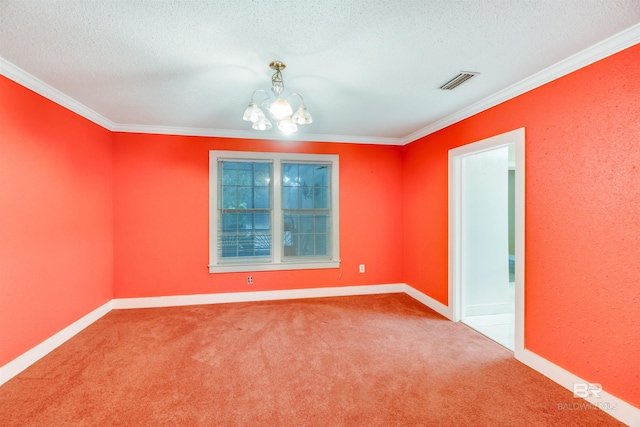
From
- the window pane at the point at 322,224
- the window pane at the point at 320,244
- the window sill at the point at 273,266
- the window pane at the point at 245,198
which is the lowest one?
the window sill at the point at 273,266

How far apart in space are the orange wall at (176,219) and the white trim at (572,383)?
2.40 meters

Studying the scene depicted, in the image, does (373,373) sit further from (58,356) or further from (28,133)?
(28,133)

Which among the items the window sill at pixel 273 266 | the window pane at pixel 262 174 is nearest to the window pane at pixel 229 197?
the window pane at pixel 262 174

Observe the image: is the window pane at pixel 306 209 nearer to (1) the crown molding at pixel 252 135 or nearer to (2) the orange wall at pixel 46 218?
(1) the crown molding at pixel 252 135

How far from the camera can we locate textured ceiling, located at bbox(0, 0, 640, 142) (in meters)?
1.56

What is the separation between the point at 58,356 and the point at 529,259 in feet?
14.1

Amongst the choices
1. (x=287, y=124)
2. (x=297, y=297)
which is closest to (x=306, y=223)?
(x=297, y=297)

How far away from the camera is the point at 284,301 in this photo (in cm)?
410

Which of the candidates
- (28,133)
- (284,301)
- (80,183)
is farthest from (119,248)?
(284,301)

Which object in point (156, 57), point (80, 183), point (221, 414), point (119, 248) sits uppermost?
point (156, 57)

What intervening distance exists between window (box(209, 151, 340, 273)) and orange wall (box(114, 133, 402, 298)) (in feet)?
0.38

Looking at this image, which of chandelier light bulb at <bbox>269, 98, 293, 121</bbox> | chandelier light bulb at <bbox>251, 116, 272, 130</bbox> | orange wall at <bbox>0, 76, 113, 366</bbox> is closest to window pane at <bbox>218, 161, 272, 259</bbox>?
orange wall at <bbox>0, 76, 113, 366</bbox>

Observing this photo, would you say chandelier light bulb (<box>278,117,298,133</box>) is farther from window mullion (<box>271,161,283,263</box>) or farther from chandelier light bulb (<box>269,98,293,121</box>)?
window mullion (<box>271,161,283,263</box>)

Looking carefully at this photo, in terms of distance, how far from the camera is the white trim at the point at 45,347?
2.23m
